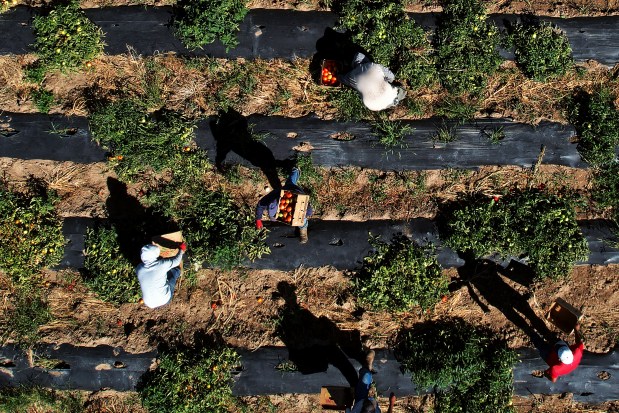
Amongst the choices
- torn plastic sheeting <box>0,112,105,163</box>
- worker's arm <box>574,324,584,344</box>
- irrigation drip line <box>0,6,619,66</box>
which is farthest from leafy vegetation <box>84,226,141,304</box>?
worker's arm <box>574,324,584,344</box>

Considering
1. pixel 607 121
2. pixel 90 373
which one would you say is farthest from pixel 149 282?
pixel 607 121

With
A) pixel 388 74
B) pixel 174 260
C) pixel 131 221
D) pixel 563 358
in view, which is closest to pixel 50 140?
pixel 131 221

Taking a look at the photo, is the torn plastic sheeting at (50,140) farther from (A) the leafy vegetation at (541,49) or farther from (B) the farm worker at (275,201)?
(A) the leafy vegetation at (541,49)

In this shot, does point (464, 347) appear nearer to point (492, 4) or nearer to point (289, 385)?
point (289, 385)

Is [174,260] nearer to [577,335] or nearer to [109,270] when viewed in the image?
[109,270]

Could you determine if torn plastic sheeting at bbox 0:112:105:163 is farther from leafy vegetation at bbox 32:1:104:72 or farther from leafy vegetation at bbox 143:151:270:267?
leafy vegetation at bbox 143:151:270:267

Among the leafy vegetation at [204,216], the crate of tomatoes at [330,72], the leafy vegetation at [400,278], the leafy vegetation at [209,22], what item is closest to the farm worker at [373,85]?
the crate of tomatoes at [330,72]
